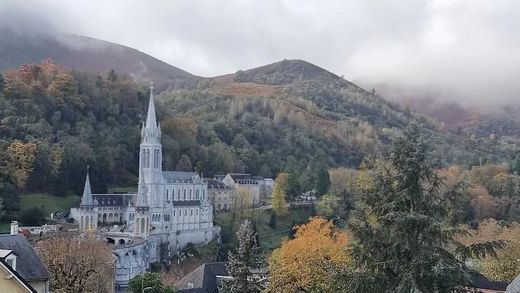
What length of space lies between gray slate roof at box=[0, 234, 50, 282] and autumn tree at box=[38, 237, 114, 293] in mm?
10528

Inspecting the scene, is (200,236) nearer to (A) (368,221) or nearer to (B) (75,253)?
(B) (75,253)

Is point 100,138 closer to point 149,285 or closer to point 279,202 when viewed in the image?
point 279,202

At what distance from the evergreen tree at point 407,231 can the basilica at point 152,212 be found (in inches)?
2678

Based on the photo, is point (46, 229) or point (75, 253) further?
point (46, 229)

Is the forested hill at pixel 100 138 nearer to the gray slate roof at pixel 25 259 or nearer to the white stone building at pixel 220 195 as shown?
the white stone building at pixel 220 195

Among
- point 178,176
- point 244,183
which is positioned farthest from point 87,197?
point 244,183

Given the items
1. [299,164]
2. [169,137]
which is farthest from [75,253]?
[299,164]

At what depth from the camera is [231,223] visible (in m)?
113

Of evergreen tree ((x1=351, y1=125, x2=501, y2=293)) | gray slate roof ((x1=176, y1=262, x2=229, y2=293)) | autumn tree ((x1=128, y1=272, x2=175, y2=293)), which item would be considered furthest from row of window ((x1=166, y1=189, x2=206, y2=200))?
evergreen tree ((x1=351, y1=125, x2=501, y2=293))

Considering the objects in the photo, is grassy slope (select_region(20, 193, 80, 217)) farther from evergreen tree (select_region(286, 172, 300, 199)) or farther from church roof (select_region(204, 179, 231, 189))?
evergreen tree (select_region(286, 172, 300, 199))

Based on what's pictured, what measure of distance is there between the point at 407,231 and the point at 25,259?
15.6 m

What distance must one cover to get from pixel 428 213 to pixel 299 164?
133m

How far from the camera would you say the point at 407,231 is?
19.3 metres

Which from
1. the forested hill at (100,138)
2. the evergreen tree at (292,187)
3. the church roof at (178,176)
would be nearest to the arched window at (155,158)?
the church roof at (178,176)
